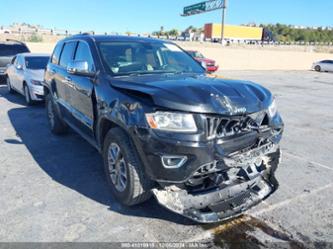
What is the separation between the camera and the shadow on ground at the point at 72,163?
3.54m

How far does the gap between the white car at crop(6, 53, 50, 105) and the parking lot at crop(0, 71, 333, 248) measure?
308cm

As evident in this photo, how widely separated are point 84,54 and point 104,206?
212cm

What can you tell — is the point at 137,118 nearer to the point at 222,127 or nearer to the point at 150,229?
the point at 222,127

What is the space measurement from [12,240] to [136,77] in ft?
6.81

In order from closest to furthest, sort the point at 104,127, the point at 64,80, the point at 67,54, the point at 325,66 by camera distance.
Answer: the point at 104,127
the point at 64,80
the point at 67,54
the point at 325,66

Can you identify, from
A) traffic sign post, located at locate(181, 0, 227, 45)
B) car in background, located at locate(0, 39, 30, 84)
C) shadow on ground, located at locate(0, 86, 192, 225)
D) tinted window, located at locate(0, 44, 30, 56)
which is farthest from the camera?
traffic sign post, located at locate(181, 0, 227, 45)

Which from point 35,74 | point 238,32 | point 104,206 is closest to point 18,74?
point 35,74

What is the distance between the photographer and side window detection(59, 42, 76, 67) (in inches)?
201

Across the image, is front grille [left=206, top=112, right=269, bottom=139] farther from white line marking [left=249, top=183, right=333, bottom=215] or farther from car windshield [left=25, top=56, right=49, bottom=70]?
car windshield [left=25, top=56, right=49, bottom=70]

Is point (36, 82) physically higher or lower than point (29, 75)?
lower

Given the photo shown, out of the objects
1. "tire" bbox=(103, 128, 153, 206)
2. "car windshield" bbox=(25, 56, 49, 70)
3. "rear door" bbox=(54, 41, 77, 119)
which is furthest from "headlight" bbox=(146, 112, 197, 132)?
"car windshield" bbox=(25, 56, 49, 70)

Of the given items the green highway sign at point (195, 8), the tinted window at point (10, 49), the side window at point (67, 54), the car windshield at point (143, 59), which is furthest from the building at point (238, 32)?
the car windshield at point (143, 59)

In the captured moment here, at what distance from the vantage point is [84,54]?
14.7 ft

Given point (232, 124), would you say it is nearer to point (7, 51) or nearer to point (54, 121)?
point (54, 121)
